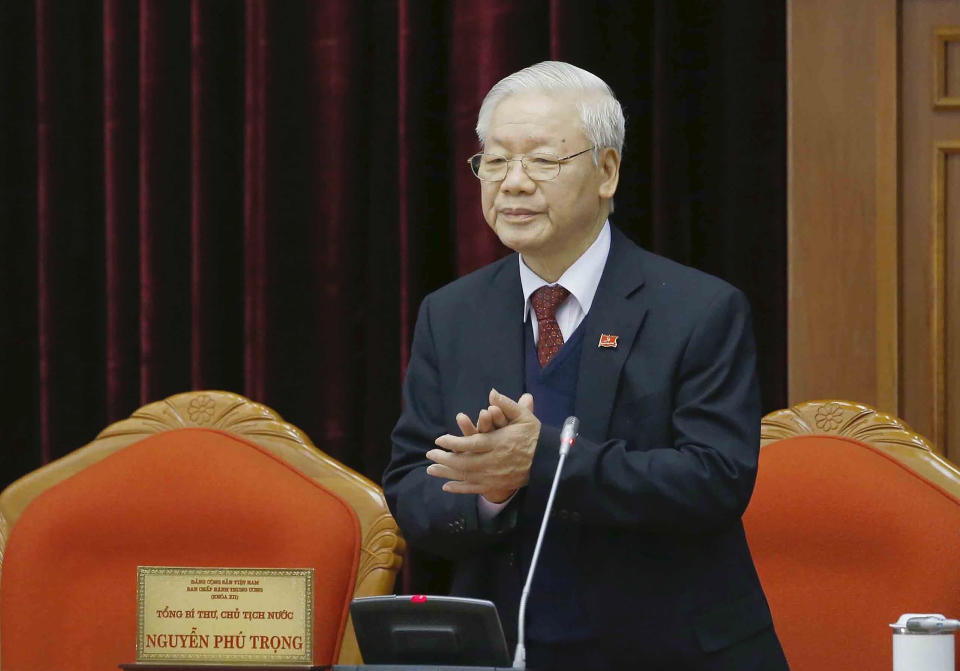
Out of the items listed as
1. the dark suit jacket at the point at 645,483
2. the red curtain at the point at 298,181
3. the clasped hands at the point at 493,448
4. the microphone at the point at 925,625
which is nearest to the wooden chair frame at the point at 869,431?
the red curtain at the point at 298,181

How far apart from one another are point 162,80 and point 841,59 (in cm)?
153

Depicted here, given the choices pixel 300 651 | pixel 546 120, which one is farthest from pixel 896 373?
pixel 300 651

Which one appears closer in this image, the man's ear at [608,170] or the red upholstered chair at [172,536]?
the man's ear at [608,170]

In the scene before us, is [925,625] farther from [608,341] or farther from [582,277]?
[582,277]

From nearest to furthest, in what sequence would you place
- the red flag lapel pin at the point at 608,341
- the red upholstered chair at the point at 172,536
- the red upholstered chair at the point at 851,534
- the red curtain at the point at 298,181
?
the red flag lapel pin at the point at 608,341, the red upholstered chair at the point at 851,534, the red upholstered chair at the point at 172,536, the red curtain at the point at 298,181

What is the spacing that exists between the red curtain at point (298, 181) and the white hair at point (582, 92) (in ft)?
3.14

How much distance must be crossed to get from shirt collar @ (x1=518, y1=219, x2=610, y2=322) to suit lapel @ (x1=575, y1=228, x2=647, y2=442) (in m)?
0.01

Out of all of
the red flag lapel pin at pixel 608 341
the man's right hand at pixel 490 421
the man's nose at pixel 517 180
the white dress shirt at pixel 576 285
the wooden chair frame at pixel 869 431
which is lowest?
the wooden chair frame at pixel 869 431

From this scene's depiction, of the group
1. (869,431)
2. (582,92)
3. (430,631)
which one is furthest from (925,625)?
(869,431)

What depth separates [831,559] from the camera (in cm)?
233

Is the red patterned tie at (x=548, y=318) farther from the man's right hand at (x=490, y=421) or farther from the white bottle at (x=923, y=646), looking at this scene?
the white bottle at (x=923, y=646)

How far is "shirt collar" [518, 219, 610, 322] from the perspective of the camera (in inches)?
75.3

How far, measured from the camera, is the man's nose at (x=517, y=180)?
184 centimetres

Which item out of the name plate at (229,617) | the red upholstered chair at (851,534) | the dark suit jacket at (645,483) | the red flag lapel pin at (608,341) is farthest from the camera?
the red upholstered chair at (851,534)
